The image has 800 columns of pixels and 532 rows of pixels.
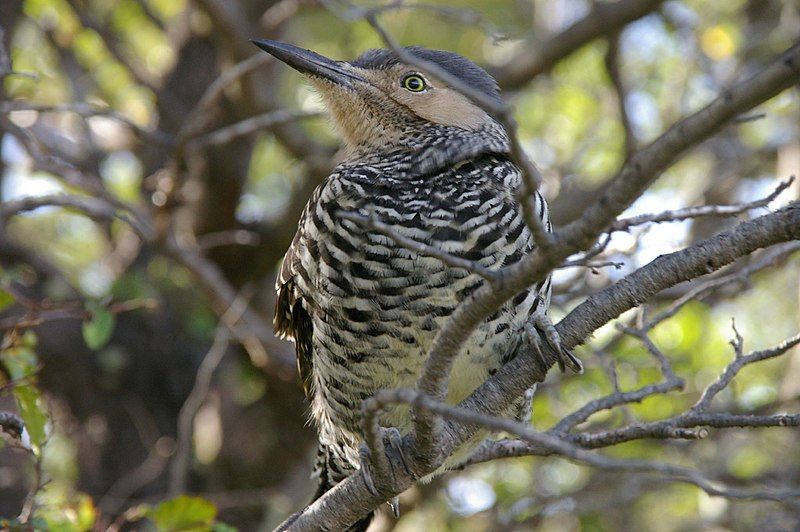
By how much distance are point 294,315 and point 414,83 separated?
41.4 inches

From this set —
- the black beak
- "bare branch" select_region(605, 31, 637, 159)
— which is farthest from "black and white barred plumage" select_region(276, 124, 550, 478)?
"bare branch" select_region(605, 31, 637, 159)

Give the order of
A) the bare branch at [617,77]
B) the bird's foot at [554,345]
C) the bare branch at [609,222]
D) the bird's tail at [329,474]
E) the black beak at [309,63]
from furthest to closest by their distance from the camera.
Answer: the bare branch at [617,77] → the bird's tail at [329,474] → the black beak at [309,63] → the bird's foot at [554,345] → the bare branch at [609,222]

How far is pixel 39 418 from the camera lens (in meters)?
2.82

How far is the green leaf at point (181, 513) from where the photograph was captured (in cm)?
298

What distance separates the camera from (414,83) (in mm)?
3752

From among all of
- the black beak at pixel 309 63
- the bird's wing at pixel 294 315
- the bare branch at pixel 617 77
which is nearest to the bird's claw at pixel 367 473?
the bird's wing at pixel 294 315

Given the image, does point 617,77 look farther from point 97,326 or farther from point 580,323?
point 97,326

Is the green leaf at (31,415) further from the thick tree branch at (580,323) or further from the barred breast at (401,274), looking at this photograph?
the barred breast at (401,274)

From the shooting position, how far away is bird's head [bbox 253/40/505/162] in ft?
12.0

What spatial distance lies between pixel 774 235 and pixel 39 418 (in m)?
2.13

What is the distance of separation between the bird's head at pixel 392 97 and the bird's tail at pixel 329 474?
4.10 feet

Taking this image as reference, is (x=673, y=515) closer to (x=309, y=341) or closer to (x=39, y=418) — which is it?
(x=309, y=341)

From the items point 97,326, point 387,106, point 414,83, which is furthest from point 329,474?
point 414,83

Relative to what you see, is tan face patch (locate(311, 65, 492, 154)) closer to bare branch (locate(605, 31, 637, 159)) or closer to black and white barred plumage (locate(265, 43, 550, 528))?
black and white barred plumage (locate(265, 43, 550, 528))
